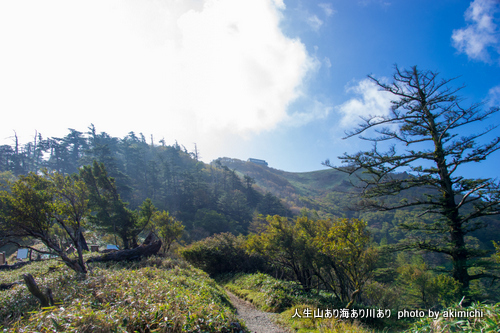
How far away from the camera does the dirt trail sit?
656 centimetres

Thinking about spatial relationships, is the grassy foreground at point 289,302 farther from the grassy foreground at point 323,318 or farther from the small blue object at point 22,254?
the small blue object at point 22,254

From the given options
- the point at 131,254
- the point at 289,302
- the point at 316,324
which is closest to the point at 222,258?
the point at 131,254

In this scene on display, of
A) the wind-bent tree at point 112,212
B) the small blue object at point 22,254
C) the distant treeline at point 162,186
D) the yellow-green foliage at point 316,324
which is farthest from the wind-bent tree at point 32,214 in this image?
the distant treeline at point 162,186

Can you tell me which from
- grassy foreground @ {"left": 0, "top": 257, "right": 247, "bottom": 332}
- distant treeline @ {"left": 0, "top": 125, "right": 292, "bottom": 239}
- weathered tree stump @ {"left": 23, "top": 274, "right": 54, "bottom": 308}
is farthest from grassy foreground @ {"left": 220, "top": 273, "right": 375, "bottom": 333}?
distant treeline @ {"left": 0, "top": 125, "right": 292, "bottom": 239}

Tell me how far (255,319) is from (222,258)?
8835mm

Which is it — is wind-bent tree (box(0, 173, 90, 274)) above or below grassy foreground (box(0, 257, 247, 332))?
above

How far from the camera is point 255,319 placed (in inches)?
299

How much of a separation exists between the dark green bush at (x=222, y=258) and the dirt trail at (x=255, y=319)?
5575 millimetres

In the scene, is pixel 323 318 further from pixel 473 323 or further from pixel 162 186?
pixel 162 186

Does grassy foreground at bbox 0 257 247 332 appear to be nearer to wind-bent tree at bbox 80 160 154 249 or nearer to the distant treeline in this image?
wind-bent tree at bbox 80 160 154 249

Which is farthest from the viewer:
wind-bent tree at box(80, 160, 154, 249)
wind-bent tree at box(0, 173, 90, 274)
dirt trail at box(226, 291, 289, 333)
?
wind-bent tree at box(80, 160, 154, 249)

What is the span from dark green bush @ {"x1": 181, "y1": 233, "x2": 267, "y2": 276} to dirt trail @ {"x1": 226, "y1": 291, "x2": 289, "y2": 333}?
557cm

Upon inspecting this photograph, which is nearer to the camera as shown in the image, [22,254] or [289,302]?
[289,302]

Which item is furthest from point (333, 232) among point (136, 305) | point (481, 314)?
point (136, 305)
